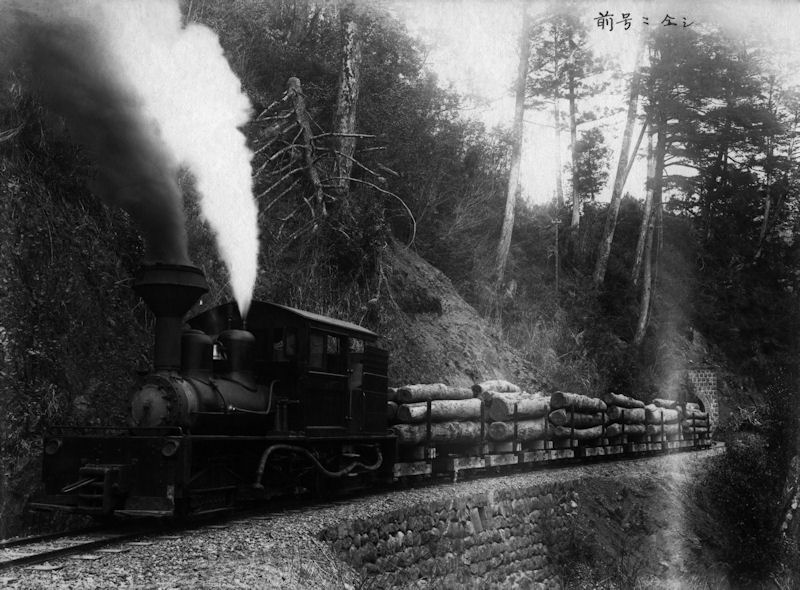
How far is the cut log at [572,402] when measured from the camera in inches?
655

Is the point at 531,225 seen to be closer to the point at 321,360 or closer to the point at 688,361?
the point at 688,361

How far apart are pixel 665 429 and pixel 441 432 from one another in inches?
469

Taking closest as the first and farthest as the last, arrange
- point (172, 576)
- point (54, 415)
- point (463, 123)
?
point (172, 576), point (54, 415), point (463, 123)

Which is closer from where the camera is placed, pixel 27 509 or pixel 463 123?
pixel 27 509

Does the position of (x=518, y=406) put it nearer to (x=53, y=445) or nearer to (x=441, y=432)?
(x=441, y=432)

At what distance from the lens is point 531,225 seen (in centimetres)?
3584

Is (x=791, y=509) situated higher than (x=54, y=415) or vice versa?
(x=54, y=415)

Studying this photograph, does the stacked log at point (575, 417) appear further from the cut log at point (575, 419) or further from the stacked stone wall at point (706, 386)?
the stacked stone wall at point (706, 386)

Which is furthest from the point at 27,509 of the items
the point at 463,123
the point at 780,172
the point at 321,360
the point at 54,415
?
the point at 780,172

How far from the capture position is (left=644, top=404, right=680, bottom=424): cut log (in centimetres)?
2161

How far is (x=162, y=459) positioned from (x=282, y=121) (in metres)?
12.8

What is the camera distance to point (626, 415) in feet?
65.6

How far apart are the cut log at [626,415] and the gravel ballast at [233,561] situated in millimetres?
10648

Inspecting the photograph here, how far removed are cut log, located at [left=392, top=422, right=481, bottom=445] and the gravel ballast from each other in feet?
8.83
